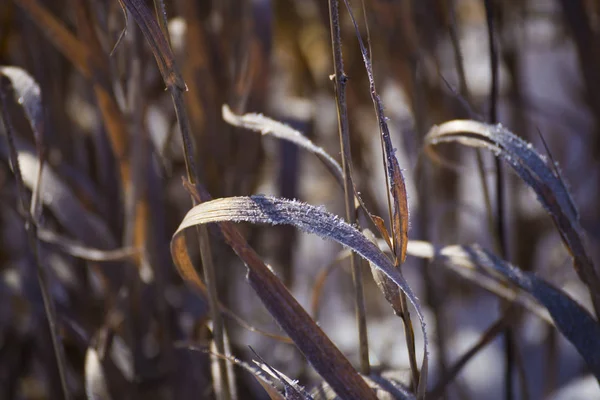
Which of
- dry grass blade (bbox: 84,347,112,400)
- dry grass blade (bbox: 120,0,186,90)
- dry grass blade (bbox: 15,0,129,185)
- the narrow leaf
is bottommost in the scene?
dry grass blade (bbox: 84,347,112,400)

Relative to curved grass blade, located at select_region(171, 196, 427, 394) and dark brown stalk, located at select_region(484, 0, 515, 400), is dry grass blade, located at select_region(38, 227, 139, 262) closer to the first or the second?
curved grass blade, located at select_region(171, 196, 427, 394)

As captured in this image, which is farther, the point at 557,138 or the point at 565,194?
the point at 557,138

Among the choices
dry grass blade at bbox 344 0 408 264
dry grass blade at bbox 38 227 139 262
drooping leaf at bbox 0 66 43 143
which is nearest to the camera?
dry grass blade at bbox 344 0 408 264

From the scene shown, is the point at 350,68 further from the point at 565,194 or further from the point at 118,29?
the point at 565,194

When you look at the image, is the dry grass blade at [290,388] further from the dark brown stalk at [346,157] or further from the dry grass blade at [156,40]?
the dry grass blade at [156,40]

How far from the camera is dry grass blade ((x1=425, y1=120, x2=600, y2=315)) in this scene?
0.40 metres

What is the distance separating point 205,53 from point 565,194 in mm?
413

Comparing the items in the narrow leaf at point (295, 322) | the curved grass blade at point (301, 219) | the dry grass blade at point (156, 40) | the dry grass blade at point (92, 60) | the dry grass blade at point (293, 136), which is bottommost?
the narrow leaf at point (295, 322)

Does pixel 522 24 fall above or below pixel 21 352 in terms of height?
above

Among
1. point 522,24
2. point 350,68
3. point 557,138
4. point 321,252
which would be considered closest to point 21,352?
point 350,68

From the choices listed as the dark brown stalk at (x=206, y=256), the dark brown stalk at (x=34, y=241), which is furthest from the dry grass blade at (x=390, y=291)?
the dark brown stalk at (x=34, y=241)

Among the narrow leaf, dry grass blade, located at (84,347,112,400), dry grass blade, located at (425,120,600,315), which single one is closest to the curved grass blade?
the narrow leaf

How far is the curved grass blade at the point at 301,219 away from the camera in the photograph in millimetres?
344

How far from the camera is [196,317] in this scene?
24.8 inches
